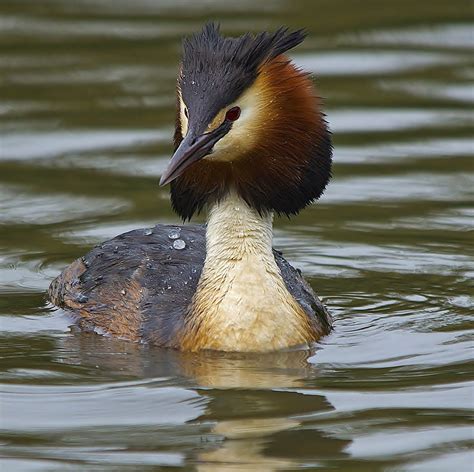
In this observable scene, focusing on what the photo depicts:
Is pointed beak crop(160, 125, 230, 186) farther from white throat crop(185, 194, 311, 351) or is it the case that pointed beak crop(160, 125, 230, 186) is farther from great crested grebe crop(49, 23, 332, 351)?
white throat crop(185, 194, 311, 351)

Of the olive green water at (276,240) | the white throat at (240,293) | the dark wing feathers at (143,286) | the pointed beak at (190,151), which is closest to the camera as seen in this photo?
the olive green water at (276,240)

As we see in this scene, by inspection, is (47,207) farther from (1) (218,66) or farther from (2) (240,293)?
(1) (218,66)

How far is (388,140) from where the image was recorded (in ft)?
52.3

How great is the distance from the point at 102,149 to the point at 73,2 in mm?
5472

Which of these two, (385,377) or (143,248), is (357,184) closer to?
(143,248)

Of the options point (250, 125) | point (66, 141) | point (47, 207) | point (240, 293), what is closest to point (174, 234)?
point (240, 293)

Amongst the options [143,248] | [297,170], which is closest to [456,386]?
[297,170]

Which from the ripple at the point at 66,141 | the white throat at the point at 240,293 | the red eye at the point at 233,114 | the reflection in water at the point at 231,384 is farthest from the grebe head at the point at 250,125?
the ripple at the point at 66,141

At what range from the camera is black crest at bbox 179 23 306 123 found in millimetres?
10023

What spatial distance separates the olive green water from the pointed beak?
1.28 meters

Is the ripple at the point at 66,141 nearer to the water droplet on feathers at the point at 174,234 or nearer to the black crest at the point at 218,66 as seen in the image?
the water droplet on feathers at the point at 174,234

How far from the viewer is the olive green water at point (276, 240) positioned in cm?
881

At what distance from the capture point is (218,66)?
33.1ft

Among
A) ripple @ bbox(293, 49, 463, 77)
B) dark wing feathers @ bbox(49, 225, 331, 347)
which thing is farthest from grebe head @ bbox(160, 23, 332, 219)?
ripple @ bbox(293, 49, 463, 77)
